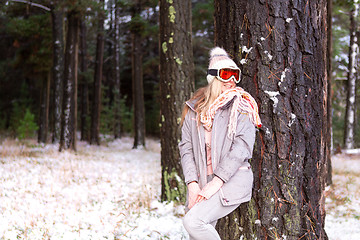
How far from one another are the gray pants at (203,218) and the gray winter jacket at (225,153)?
0.26 feet

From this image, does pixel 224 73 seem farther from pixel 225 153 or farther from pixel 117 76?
pixel 117 76

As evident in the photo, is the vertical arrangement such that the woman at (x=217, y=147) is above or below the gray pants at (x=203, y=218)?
above

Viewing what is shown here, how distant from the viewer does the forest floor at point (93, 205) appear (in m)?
4.75

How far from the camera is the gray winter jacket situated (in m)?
2.74

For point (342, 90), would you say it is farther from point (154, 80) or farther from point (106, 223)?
point (106, 223)

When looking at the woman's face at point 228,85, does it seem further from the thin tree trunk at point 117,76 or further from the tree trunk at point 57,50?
the thin tree trunk at point 117,76

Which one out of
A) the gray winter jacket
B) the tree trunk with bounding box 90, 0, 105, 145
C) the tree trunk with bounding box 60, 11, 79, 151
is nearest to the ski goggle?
the gray winter jacket

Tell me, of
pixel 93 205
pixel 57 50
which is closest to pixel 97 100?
pixel 57 50

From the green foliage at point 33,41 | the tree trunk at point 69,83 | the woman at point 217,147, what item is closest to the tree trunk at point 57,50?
the tree trunk at point 69,83

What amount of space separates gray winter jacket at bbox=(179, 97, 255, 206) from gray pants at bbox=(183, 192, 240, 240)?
0.08 m

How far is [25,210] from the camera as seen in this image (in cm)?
549

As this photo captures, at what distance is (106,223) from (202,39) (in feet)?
49.8

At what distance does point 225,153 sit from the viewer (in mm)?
2842

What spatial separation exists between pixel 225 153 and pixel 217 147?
0.33ft
